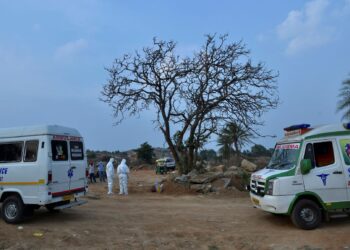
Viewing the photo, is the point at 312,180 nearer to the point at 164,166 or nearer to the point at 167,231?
the point at 167,231

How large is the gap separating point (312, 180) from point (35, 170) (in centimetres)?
723

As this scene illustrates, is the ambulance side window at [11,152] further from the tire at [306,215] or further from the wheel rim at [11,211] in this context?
the tire at [306,215]

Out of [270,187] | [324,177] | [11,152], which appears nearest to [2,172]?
[11,152]

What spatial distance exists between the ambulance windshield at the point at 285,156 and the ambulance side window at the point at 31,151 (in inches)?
257

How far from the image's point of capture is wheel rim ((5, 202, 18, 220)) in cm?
1098

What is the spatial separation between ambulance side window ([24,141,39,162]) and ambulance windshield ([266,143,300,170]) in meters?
6.52

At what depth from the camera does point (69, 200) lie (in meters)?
11.6

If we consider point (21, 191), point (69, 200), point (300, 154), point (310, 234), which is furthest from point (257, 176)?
point (21, 191)

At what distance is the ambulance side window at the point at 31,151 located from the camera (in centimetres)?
1086

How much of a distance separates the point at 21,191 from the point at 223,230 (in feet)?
18.0

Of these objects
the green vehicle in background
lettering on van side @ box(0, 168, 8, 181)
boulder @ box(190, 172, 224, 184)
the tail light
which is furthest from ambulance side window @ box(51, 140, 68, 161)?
the green vehicle in background

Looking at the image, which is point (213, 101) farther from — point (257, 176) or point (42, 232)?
point (42, 232)

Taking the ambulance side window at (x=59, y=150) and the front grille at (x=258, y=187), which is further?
the ambulance side window at (x=59, y=150)

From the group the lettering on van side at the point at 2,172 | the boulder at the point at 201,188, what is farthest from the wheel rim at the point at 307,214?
the boulder at the point at 201,188
